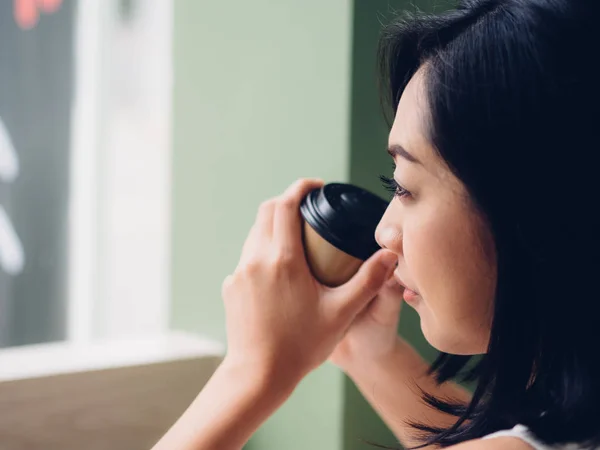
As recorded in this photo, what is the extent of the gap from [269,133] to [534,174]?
414 mm

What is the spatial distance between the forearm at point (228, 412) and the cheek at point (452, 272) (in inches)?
7.1

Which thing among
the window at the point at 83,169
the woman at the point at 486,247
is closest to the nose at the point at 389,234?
the woman at the point at 486,247

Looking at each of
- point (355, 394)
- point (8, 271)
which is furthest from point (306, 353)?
point (8, 271)

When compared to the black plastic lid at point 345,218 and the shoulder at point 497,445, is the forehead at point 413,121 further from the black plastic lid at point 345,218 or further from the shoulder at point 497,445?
the shoulder at point 497,445

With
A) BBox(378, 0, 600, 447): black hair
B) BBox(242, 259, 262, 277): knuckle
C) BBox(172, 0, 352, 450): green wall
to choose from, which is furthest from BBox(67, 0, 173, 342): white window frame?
BBox(378, 0, 600, 447): black hair

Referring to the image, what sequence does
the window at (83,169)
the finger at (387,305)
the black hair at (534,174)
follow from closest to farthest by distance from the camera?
the black hair at (534,174)
the finger at (387,305)
the window at (83,169)

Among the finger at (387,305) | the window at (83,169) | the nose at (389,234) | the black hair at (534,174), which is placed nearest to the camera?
the black hair at (534,174)

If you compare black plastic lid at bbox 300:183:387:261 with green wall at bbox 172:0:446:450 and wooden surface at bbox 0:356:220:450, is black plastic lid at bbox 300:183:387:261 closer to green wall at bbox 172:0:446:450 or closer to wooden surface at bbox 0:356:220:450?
green wall at bbox 172:0:446:450

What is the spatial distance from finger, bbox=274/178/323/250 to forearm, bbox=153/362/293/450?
13cm

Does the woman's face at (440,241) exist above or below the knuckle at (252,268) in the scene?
above

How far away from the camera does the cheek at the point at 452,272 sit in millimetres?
558

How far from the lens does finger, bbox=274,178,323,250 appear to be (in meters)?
0.69

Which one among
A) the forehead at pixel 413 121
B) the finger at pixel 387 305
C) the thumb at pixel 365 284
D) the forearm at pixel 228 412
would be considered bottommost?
the forearm at pixel 228 412

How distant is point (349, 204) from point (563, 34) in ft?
0.83
